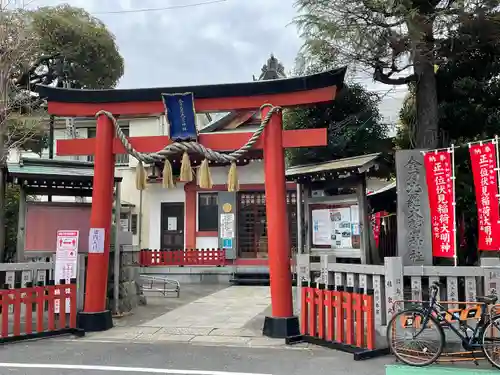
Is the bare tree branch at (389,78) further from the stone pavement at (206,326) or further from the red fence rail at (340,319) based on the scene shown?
the stone pavement at (206,326)

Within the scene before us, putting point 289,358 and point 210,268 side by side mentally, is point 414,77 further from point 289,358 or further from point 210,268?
point 210,268

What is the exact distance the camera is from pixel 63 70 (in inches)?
630

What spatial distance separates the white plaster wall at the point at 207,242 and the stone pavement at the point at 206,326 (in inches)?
234

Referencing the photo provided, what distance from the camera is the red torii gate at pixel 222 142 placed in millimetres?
8242

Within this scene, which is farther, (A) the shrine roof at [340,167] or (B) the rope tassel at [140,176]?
(A) the shrine roof at [340,167]

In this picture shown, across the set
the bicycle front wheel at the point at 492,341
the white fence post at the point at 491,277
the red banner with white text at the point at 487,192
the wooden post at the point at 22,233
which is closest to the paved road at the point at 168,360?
the bicycle front wheel at the point at 492,341

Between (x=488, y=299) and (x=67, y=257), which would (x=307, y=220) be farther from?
(x=67, y=257)

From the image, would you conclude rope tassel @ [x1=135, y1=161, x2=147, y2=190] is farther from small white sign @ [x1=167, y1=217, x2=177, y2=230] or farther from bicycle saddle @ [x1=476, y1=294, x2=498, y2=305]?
small white sign @ [x1=167, y1=217, x2=177, y2=230]

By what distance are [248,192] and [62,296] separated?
11.4 m

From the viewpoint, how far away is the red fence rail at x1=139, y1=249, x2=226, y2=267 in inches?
711

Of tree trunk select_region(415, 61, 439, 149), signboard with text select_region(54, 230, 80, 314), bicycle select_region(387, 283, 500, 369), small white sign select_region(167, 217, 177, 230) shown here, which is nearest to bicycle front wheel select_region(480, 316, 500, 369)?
bicycle select_region(387, 283, 500, 369)

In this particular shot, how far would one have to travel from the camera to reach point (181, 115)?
8836 millimetres

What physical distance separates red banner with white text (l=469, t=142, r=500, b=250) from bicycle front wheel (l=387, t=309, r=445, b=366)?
1984 mm

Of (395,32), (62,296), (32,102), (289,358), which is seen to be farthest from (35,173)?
(395,32)
